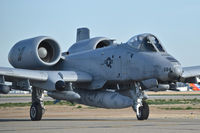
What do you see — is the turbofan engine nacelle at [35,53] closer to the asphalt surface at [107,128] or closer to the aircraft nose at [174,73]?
the asphalt surface at [107,128]

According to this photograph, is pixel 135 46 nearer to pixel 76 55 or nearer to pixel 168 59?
pixel 168 59

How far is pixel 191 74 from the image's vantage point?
24172 mm

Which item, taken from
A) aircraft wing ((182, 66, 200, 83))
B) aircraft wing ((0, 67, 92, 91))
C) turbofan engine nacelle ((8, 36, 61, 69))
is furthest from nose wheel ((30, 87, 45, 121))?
aircraft wing ((182, 66, 200, 83))

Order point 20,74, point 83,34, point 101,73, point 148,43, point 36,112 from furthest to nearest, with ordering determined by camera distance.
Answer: point 83,34 < point 101,73 < point 36,112 < point 148,43 < point 20,74

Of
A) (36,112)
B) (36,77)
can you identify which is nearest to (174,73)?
(36,77)

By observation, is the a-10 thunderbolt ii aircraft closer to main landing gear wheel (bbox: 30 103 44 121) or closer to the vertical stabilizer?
main landing gear wheel (bbox: 30 103 44 121)

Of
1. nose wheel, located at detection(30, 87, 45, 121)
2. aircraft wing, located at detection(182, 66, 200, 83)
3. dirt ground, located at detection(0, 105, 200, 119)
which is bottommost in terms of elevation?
dirt ground, located at detection(0, 105, 200, 119)

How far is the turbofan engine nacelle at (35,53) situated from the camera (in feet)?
85.3

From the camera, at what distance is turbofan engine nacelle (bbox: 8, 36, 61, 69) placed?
85.3 feet

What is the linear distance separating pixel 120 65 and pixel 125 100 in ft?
8.19

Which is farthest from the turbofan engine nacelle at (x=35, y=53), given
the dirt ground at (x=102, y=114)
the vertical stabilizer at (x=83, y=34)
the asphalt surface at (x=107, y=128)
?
the asphalt surface at (x=107, y=128)

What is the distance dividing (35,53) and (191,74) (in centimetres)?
890

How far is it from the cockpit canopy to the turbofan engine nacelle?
19.3 feet

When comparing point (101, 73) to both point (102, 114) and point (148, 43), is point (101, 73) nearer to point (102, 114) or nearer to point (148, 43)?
point (148, 43)
